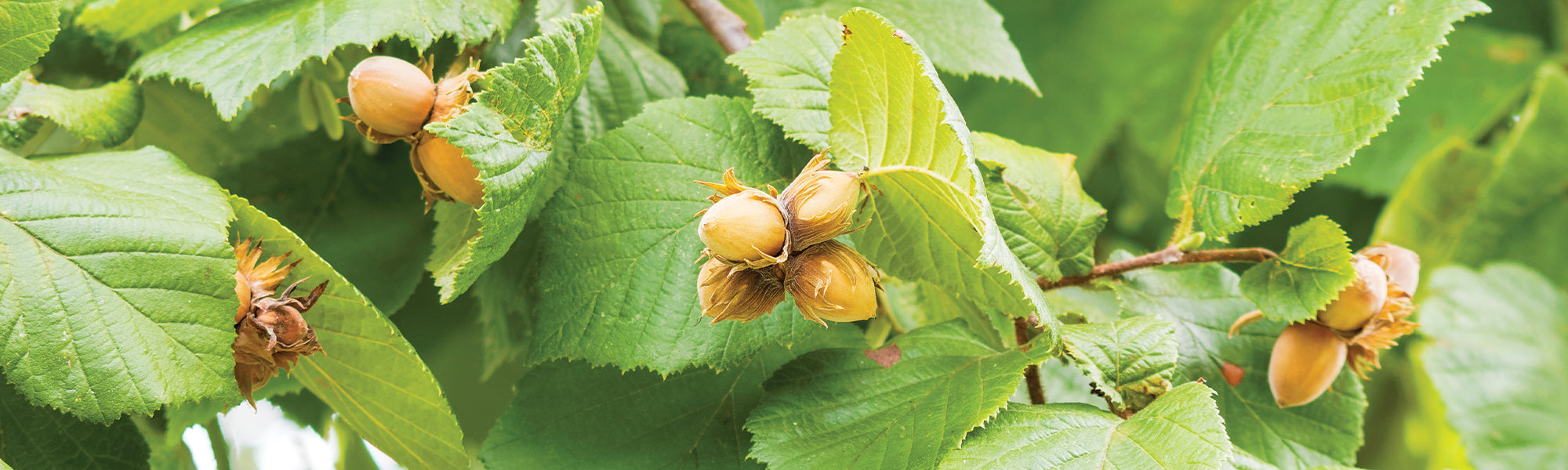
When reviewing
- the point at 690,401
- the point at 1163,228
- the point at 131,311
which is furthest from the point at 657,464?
the point at 1163,228

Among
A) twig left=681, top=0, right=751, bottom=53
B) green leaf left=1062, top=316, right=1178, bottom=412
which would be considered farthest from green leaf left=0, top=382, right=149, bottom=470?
green leaf left=1062, top=316, right=1178, bottom=412

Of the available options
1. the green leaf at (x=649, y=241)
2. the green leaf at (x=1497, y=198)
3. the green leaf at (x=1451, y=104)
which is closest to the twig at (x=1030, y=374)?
the green leaf at (x=649, y=241)

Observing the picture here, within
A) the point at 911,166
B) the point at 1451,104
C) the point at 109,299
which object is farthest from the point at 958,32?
the point at 1451,104

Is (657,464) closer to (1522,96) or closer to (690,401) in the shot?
(690,401)

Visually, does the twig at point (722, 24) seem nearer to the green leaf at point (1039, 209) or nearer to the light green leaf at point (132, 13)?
the green leaf at point (1039, 209)

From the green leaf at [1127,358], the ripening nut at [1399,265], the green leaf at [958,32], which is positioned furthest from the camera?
the green leaf at [958,32]

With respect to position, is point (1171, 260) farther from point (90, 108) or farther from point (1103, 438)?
point (90, 108)

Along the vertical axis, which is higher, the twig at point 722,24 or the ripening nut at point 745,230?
the ripening nut at point 745,230
